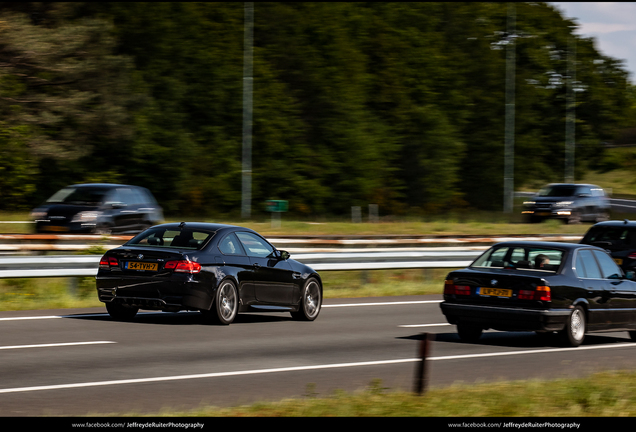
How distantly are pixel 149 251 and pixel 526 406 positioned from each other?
6910mm

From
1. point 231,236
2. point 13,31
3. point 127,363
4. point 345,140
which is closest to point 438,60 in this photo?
point 345,140

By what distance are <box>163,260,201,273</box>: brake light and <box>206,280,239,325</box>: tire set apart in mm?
527

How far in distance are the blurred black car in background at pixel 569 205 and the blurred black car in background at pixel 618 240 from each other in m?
23.1

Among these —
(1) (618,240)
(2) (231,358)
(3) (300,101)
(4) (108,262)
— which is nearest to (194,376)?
(2) (231,358)

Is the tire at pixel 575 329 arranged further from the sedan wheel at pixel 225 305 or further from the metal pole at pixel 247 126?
the metal pole at pixel 247 126

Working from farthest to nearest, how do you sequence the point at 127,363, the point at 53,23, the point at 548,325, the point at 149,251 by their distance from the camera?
the point at 53,23, the point at 149,251, the point at 548,325, the point at 127,363

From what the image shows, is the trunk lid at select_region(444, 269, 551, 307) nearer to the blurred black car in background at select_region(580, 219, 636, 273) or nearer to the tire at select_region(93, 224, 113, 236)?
the blurred black car in background at select_region(580, 219, 636, 273)

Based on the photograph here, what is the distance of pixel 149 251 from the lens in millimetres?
13016

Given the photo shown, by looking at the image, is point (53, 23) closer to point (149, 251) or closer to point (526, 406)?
point (149, 251)

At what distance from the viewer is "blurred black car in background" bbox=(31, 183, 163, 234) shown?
24.1 m

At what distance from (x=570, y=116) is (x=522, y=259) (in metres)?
50.8

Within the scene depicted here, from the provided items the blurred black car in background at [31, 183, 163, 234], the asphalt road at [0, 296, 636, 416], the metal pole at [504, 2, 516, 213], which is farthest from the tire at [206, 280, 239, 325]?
the metal pole at [504, 2, 516, 213]

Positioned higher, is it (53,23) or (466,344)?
(53,23)

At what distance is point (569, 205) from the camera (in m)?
41.0
